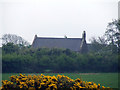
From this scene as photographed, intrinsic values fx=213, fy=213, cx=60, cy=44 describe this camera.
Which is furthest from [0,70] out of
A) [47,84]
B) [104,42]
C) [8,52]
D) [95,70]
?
[47,84]

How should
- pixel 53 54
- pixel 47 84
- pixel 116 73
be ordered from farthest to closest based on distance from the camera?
pixel 53 54 → pixel 116 73 → pixel 47 84

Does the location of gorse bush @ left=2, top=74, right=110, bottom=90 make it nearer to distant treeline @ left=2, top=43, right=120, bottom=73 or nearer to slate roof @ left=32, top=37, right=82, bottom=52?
distant treeline @ left=2, top=43, right=120, bottom=73

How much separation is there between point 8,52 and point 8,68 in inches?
46.5

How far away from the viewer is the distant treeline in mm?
12547

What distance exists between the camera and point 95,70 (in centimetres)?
1234

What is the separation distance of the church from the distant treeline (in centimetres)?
Answer: 189

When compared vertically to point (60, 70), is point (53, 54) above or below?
above

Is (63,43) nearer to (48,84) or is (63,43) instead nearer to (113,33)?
(113,33)

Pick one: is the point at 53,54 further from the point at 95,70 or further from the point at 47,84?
the point at 47,84

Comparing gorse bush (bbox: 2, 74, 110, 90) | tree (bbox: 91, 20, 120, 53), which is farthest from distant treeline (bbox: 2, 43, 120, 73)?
gorse bush (bbox: 2, 74, 110, 90)

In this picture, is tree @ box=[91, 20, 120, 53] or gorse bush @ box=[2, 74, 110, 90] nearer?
gorse bush @ box=[2, 74, 110, 90]

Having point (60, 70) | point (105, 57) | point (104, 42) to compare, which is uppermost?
point (104, 42)

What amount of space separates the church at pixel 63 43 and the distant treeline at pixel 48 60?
1.89 metres

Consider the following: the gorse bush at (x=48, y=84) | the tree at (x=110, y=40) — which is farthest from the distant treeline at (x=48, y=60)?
the gorse bush at (x=48, y=84)
